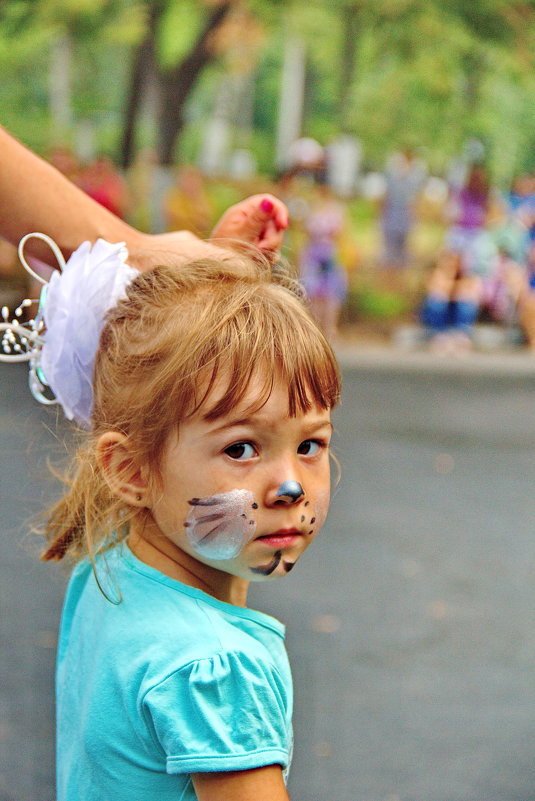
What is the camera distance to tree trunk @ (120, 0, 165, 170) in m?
14.3

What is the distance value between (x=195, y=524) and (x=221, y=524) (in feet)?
0.15

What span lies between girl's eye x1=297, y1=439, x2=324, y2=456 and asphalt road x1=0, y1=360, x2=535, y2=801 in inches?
24.1

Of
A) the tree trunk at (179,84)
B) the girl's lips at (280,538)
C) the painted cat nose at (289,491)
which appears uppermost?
the painted cat nose at (289,491)

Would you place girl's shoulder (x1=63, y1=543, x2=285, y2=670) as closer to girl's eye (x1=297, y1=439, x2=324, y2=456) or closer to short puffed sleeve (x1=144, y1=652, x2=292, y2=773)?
short puffed sleeve (x1=144, y1=652, x2=292, y2=773)

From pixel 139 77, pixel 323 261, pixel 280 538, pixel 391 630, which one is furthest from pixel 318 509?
pixel 139 77

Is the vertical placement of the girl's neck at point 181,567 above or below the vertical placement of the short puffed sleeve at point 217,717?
above

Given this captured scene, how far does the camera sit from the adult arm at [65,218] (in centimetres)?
163

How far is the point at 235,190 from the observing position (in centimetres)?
1409

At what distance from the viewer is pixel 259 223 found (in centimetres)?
174

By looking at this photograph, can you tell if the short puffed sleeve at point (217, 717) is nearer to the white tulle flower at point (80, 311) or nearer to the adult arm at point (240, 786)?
the adult arm at point (240, 786)

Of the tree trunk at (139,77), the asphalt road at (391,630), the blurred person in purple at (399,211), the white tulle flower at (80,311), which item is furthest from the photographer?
the tree trunk at (139,77)

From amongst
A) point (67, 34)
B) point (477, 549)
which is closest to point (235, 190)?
point (67, 34)

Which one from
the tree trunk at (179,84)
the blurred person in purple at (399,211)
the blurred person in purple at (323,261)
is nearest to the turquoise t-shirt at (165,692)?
the blurred person in purple at (323,261)

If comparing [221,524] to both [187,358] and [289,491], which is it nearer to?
[289,491]
